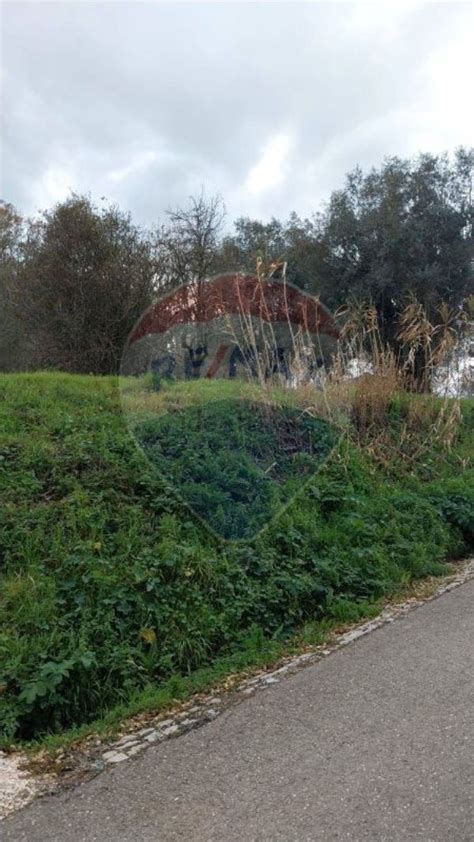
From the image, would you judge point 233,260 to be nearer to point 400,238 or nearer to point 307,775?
point 400,238

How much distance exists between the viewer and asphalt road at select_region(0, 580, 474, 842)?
2.91 metres

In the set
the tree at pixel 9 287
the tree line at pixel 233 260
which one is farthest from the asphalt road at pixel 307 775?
the tree at pixel 9 287

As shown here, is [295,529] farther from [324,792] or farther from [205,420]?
[324,792]

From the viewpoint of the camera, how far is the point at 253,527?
21.0 ft

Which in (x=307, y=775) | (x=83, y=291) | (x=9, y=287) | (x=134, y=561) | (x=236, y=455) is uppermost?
(x=9, y=287)

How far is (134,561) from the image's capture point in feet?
17.5

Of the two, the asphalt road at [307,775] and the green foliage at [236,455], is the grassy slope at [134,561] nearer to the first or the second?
the green foliage at [236,455]

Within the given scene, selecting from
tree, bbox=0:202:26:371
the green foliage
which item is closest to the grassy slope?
the green foliage

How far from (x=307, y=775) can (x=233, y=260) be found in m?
13.2

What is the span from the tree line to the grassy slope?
18.4 feet

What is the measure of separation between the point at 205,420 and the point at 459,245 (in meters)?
12.5

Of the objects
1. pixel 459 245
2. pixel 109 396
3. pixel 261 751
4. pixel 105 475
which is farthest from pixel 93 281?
pixel 261 751

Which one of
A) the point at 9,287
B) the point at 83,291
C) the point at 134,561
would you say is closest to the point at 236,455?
the point at 134,561

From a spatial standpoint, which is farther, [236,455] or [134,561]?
[236,455]
